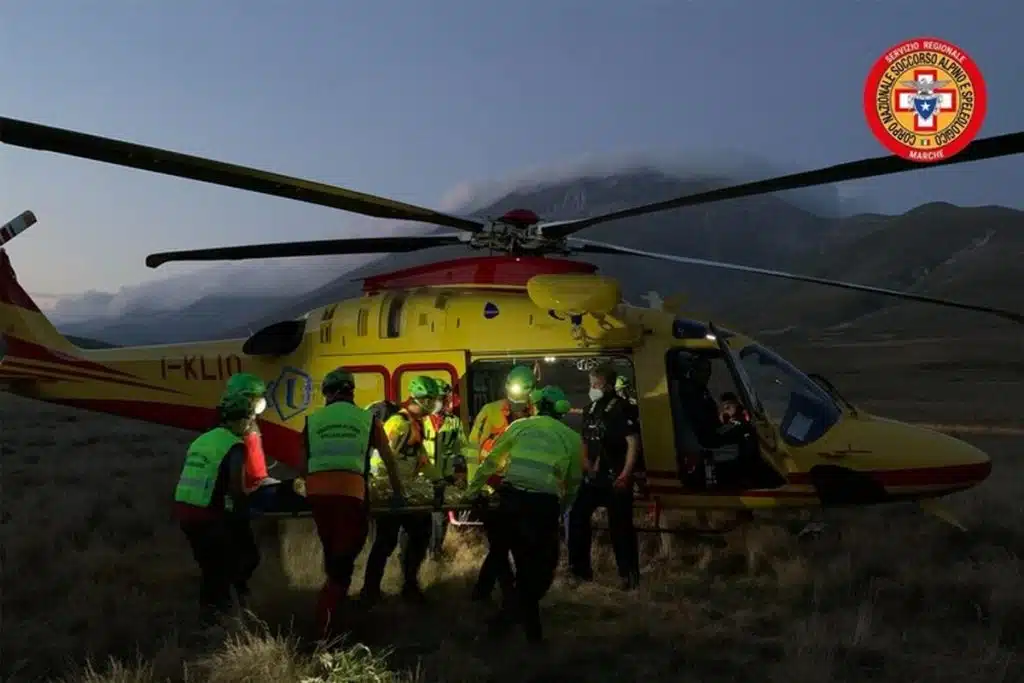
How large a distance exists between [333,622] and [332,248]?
13.9 ft

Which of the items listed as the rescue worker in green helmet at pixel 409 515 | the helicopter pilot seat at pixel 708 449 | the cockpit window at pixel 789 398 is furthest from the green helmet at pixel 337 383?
the cockpit window at pixel 789 398

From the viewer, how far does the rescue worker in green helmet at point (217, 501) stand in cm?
519

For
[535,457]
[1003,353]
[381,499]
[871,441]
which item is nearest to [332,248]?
[381,499]

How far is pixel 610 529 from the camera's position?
706 cm

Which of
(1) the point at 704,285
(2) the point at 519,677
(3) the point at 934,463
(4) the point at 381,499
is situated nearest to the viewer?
(2) the point at 519,677

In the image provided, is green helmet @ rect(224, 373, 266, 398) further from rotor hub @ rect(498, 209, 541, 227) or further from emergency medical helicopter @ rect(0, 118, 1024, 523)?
rotor hub @ rect(498, 209, 541, 227)

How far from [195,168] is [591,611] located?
4.38 m

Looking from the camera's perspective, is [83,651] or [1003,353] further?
[1003,353]

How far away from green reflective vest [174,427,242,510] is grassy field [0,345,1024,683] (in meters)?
0.88

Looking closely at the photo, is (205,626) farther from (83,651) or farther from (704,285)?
(704,285)

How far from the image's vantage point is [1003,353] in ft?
171

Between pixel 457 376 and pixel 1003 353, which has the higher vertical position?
pixel 457 376

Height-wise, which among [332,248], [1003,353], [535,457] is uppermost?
[332,248]

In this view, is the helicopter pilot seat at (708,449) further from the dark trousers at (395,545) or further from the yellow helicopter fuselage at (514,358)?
the dark trousers at (395,545)
